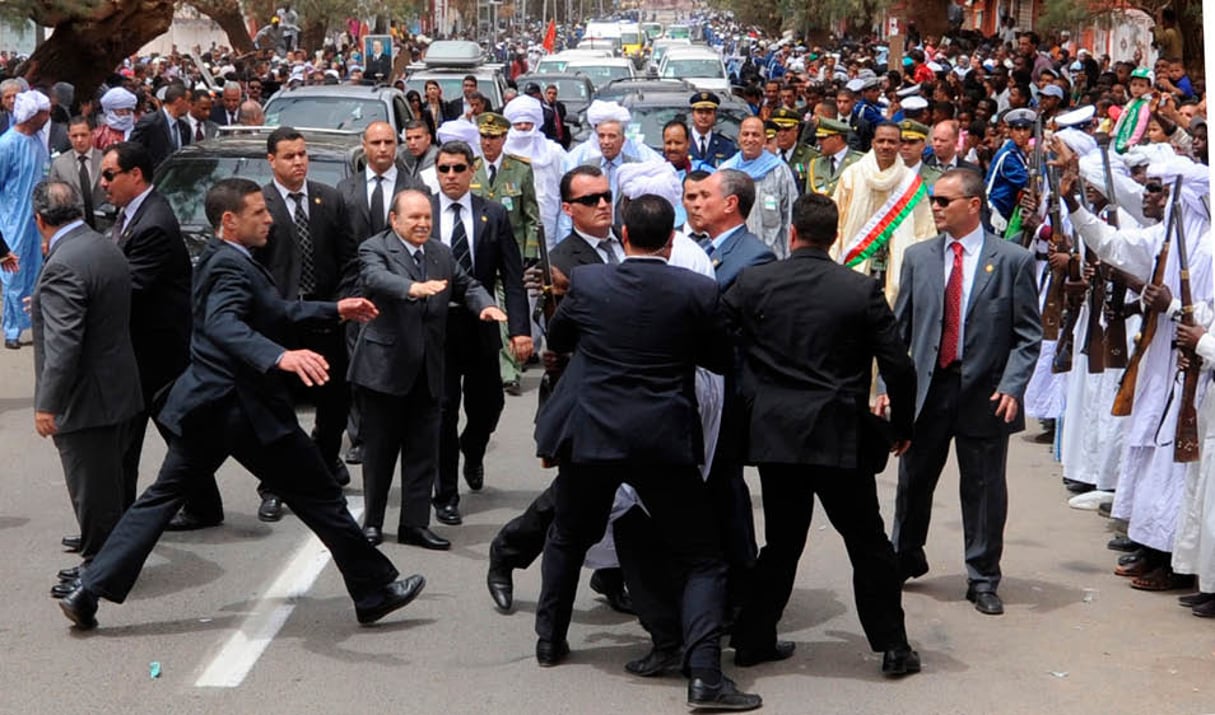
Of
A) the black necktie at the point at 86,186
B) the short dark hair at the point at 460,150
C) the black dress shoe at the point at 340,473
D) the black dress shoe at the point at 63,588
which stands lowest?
the black dress shoe at the point at 340,473

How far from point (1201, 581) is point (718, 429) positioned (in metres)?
2.27

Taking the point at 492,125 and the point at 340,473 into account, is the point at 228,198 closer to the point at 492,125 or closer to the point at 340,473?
the point at 340,473

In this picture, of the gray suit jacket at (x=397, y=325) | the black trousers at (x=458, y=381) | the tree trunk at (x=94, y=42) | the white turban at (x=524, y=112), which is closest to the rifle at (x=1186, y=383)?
the gray suit jacket at (x=397, y=325)

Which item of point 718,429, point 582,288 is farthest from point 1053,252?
point 582,288

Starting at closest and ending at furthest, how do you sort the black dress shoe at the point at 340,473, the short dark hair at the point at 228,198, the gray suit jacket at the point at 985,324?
the short dark hair at the point at 228,198, the gray suit jacket at the point at 985,324, the black dress shoe at the point at 340,473

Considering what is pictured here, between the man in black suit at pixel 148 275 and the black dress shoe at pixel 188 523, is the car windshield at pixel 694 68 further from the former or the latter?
the man in black suit at pixel 148 275

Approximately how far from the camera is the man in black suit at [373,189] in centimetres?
1007

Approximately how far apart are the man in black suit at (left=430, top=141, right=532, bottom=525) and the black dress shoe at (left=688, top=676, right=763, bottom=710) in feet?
9.84

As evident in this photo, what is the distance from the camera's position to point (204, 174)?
12.8 meters

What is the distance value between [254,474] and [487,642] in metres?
1.13

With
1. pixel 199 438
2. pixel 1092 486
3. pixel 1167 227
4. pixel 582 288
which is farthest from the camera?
pixel 1092 486

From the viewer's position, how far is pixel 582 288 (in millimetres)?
6289

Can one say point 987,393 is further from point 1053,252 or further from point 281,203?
point 281,203

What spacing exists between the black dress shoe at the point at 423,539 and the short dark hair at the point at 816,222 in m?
2.77
